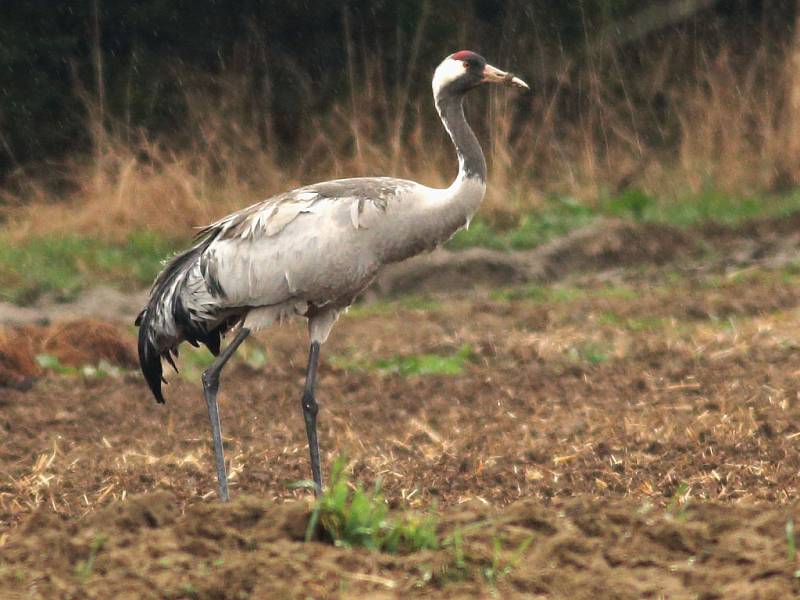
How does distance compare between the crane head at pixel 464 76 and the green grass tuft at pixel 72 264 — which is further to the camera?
the green grass tuft at pixel 72 264

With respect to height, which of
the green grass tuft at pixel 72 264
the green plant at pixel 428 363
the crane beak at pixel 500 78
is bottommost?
the green plant at pixel 428 363

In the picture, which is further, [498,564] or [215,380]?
[215,380]

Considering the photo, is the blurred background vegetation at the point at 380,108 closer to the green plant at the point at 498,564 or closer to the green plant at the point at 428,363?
the green plant at the point at 428,363

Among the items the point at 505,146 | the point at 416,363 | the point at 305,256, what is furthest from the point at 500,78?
the point at 505,146

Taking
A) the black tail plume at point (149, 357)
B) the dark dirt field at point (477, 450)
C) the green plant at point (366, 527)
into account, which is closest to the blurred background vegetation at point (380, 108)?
the dark dirt field at point (477, 450)

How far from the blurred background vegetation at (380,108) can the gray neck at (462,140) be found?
17.1 ft

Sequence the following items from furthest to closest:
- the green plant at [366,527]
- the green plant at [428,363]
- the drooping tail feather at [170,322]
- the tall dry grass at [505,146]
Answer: the tall dry grass at [505,146]
the green plant at [428,363]
the drooping tail feather at [170,322]
the green plant at [366,527]

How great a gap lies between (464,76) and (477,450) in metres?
1.41

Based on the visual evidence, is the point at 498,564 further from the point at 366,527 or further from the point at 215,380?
the point at 215,380

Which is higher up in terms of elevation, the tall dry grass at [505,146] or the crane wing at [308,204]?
the crane wing at [308,204]

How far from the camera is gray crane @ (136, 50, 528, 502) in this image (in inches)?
219

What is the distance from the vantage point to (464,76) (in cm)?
600

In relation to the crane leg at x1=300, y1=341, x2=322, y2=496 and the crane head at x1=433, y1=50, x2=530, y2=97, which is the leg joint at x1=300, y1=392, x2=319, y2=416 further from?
the crane head at x1=433, y1=50, x2=530, y2=97

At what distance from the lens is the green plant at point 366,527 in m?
4.02
